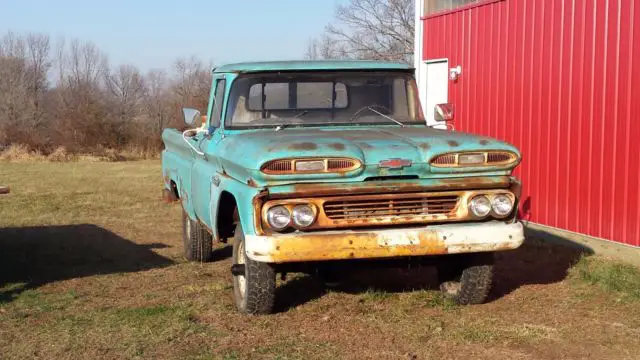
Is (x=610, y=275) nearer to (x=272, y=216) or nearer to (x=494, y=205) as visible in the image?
(x=494, y=205)

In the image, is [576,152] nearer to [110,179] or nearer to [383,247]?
[383,247]

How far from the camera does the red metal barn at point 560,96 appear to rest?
807 cm

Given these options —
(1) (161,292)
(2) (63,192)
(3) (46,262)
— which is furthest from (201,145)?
(2) (63,192)

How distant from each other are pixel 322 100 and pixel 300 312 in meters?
1.80

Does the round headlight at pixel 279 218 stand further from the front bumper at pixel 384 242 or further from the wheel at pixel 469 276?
the wheel at pixel 469 276

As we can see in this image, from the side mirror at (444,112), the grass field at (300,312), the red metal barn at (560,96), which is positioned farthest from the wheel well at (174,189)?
the red metal barn at (560,96)

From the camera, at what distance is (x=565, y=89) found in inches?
351

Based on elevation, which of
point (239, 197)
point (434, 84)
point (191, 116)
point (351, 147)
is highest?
point (434, 84)

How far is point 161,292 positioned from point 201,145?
52.4 inches

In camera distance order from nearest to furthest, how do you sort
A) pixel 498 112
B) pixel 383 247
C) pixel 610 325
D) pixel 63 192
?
pixel 383 247 < pixel 610 325 < pixel 498 112 < pixel 63 192

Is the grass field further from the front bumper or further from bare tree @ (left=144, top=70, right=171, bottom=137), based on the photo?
bare tree @ (left=144, top=70, right=171, bottom=137)

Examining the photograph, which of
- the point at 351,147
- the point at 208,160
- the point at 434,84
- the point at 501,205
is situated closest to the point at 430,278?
the point at 501,205

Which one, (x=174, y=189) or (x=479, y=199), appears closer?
(x=479, y=199)

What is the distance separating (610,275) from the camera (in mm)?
7168
